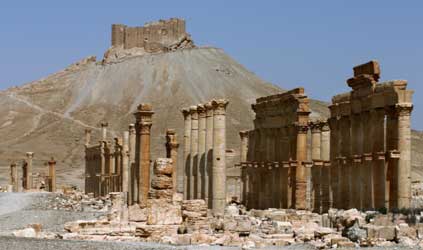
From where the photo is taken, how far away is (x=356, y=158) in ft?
120

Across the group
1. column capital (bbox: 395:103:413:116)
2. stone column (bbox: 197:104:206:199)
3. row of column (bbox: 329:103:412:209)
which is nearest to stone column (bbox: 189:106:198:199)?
stone column (bbox: 197:104:206:199)

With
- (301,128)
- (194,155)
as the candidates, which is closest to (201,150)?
(194,155)

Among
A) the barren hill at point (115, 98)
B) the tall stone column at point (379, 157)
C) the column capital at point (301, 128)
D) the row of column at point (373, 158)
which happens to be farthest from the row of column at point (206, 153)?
the barren hill at point (115, 98)

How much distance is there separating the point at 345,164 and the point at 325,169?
5.02 metres

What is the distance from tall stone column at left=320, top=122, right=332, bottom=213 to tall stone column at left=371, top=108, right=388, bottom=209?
6035mm

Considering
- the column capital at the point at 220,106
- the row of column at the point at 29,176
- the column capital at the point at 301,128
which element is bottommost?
the row of column at the point at 29,176

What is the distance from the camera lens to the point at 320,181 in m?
42.6

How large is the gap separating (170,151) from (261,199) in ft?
17.1

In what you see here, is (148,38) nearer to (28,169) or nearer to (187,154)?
(28,169)

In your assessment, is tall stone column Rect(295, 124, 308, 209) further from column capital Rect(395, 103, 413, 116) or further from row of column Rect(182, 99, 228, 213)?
column capital Rect(395, 103, 413, 116)

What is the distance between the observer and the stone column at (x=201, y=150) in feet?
139

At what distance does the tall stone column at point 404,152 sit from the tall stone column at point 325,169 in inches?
311

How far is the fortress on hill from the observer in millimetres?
150750

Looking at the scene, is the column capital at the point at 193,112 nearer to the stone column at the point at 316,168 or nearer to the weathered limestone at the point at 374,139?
the stone column at the point at 316,168
